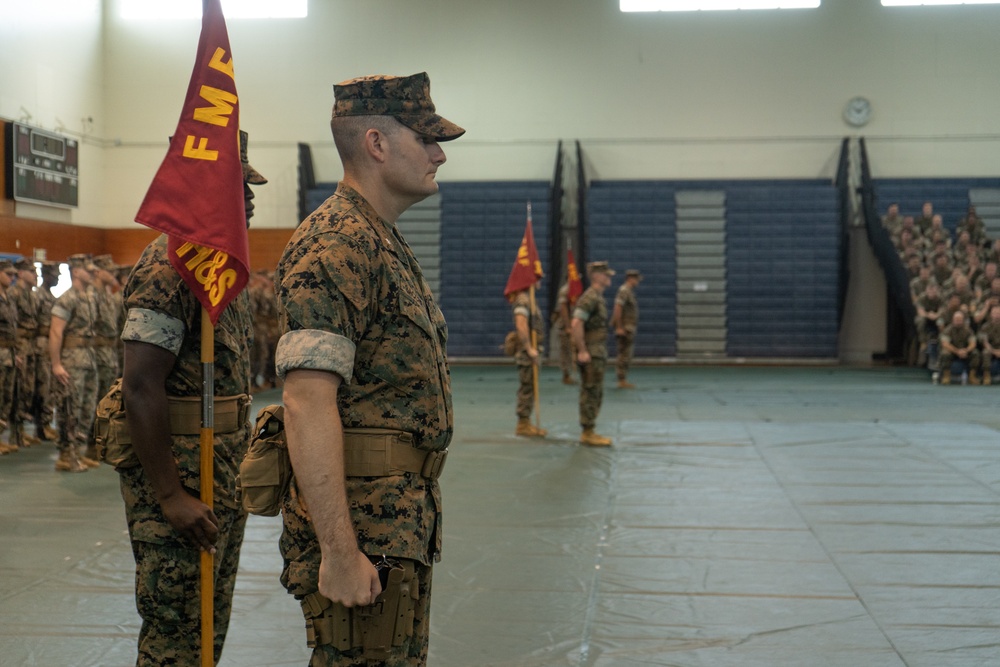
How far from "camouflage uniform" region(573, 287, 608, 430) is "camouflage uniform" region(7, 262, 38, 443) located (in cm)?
499

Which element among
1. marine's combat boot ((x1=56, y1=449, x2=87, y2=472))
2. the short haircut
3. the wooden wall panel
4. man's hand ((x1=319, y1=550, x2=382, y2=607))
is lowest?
marine's combat boot ((x1=56, y1=449, x2=87, y2=472))

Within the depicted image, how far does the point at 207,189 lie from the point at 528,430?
716 cm

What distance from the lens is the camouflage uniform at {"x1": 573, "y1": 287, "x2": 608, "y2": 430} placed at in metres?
9.25

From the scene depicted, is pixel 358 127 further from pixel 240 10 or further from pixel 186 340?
pixel 240 10

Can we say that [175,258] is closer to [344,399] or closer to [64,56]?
[344,399]

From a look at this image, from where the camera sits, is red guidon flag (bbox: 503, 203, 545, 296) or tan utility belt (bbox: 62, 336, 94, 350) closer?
tan utility belt (bbox: 62, 336, 94, 350)

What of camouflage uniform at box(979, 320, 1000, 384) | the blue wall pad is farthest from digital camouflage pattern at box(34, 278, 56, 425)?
camouflage uniform at box(979, 320, 1000, 384)

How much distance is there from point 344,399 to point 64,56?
722 inches

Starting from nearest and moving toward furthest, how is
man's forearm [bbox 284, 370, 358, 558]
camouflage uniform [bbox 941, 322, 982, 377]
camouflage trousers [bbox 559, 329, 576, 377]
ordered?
man's forearm [bbox 284, 370, 358, 558] < camouflage trousers [bbox 559, 329, 576, 377] < camouflage uniform [bbox 941, 322, 982, 377]

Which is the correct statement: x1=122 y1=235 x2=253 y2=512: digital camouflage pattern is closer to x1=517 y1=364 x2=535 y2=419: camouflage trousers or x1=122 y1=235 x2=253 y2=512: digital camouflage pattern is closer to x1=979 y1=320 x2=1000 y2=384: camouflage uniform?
x1=517 y1=364 x2=535 y2=419: camouflage trousers

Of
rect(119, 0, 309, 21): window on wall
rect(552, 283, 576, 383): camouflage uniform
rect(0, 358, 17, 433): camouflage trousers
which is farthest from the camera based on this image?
rect(119, 0, 309, 21): window on wall

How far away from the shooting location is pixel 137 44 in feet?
65.8

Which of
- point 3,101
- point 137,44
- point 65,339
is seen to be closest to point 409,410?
point 65,339

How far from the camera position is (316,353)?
80.8 inches
